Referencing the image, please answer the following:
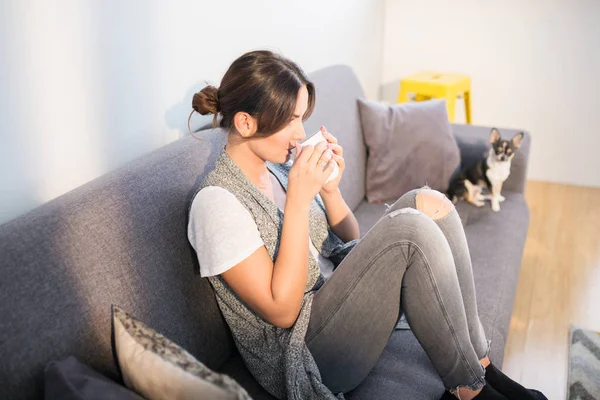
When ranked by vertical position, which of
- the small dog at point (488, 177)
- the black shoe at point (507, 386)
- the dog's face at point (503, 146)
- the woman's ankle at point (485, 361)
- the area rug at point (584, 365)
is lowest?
the area rug at point (584, 365)

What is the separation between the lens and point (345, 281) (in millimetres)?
1227

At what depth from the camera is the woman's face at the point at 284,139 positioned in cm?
126

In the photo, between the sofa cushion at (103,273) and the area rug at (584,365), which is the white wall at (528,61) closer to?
the area rug at (584,365)

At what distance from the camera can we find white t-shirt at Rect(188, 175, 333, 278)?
44.3 inches

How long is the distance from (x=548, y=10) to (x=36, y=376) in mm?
3226

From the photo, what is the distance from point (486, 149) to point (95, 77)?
1.67 metres

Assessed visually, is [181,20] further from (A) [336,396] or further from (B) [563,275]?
(B) [563,275]

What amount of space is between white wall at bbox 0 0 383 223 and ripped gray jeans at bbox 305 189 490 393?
68 cm

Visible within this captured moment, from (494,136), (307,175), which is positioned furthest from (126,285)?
(494,136)

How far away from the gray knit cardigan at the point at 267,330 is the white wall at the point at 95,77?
0.36 metres

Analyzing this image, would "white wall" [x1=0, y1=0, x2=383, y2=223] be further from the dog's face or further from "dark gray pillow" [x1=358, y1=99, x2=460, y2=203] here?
the dog's face

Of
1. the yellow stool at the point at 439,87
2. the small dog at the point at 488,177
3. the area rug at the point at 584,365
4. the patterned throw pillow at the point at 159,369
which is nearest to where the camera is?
the patterned throw pillow at the point at 159,369

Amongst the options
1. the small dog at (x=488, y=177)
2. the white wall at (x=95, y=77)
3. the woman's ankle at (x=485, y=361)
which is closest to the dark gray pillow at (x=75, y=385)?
the white wall at (x=95, y=77)

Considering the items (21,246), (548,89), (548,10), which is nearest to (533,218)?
(548,89)
